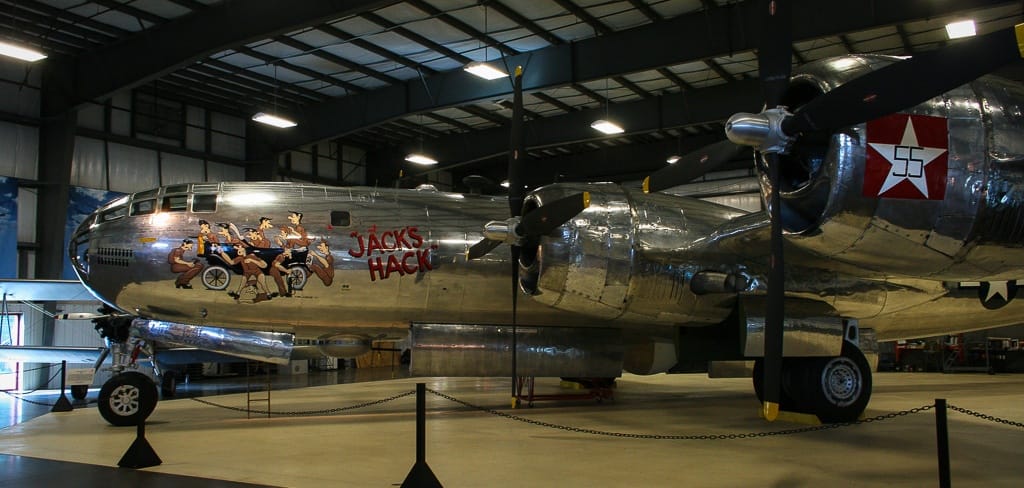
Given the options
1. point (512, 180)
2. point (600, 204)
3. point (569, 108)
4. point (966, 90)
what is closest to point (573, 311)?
point (600, 204)

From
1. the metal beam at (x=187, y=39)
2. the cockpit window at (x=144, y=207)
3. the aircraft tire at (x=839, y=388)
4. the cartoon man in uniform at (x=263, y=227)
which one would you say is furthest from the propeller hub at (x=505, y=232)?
the metal beam at (x=187, y=39)

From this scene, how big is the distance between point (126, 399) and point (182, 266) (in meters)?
2.23

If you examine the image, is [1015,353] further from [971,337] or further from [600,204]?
[600,204]

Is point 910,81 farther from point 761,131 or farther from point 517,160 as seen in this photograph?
point 517,160

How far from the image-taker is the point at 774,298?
25.5 ft

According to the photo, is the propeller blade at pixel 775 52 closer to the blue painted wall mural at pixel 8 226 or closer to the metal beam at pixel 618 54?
the metal beam at pixel 618 54

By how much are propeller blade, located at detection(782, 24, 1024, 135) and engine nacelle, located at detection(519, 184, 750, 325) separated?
4082 millimetres

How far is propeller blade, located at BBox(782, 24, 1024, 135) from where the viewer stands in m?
6.28

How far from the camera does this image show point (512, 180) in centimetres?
1251

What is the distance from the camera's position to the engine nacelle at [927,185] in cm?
749

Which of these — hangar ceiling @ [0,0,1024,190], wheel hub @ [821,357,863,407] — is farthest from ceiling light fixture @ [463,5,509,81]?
wheel hub @ [821,357,863,407]

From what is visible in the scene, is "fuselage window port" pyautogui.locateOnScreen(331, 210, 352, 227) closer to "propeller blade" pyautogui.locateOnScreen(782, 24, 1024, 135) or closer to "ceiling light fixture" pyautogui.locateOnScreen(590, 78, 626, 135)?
"propeller blade" pyautogui.locateOnScreen(782, 24, 1024, 135)

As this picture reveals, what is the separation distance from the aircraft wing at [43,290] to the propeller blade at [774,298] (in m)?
14.0

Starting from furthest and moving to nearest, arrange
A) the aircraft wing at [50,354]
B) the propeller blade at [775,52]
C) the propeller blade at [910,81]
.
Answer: the aircraft wing at [50,354] < the propeller blade at [775,52] < the propeller blade at [910,81]
